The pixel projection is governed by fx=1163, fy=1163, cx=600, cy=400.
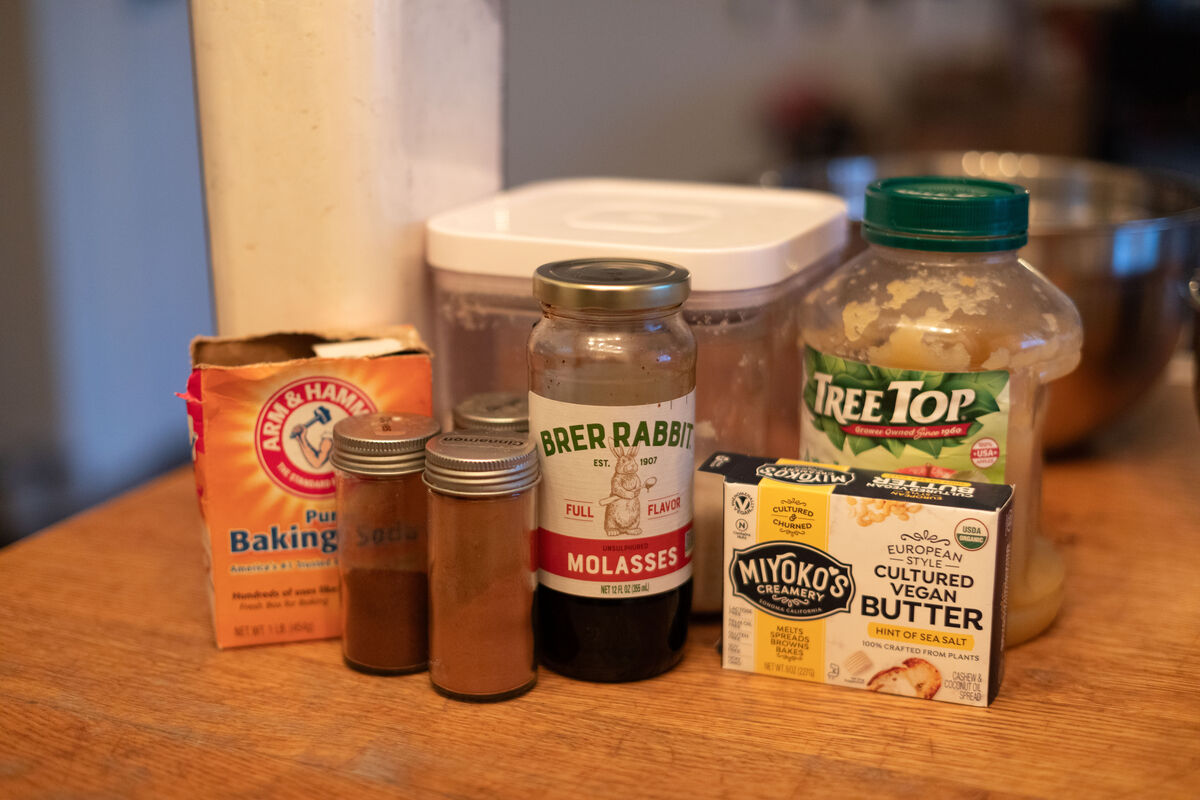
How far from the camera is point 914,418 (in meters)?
0.75

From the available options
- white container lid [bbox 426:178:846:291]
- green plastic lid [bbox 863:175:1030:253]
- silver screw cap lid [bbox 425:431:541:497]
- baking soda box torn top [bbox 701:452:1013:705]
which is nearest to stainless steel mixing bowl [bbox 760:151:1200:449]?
white container lid [bbox 426:178:846:291]

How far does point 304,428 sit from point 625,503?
0.76 ft

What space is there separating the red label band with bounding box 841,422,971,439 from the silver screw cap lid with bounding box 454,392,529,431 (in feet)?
0.72

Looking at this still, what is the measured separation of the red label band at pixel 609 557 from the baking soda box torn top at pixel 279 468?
0.15 meters

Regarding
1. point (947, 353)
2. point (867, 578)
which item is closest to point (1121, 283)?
point (947, 353)

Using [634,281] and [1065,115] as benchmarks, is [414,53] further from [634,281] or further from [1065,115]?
[1065,115]

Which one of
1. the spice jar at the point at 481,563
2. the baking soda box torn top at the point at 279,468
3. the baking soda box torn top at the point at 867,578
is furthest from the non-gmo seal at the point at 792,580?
the baking soda box torn top at the point at 279,468

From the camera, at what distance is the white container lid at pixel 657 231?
31.6 inches

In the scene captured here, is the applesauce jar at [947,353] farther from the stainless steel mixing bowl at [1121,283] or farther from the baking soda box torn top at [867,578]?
the stainless steel mixing bowl at [1121,283]

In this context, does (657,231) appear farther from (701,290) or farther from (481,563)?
(481,563)

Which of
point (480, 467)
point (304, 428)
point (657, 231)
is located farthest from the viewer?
point (657, 231)

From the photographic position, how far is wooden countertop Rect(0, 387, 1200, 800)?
650mm

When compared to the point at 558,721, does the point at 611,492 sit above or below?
above

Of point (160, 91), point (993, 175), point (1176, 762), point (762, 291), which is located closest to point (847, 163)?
point (993, 175)
